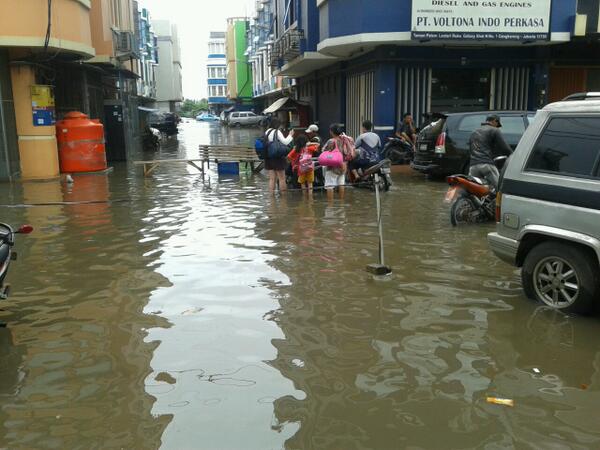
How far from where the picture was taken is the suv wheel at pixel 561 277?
521 cm

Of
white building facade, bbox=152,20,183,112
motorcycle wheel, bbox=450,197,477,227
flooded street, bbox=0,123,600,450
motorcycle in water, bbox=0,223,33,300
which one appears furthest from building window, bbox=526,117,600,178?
white building facade, bbox=152,20,183,112

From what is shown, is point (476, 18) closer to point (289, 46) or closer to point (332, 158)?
point (332, 158)

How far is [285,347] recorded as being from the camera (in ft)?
16.2

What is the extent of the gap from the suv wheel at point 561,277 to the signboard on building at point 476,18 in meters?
12.4

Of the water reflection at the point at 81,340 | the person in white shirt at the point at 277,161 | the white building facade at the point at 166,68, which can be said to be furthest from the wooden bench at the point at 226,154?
the white building facade at the point at 166,68

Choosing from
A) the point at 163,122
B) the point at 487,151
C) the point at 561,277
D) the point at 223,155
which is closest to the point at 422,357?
the point at 561,277

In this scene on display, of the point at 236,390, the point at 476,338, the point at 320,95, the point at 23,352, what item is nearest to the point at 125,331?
the point at 23,352

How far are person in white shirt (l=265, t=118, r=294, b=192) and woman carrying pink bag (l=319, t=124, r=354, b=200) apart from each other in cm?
89

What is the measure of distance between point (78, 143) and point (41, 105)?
1.70 meters

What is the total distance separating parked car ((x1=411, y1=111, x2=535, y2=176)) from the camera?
43.8 ft

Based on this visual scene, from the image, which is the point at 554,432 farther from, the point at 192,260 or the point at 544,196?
the point at 192,260

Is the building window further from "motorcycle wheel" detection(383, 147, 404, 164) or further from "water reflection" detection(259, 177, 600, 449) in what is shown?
"motorcycle wheel" detection(383, 147, 404, 164)

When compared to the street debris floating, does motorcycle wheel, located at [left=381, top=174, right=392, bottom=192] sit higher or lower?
higher

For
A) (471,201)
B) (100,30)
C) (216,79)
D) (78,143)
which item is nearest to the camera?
(471,201)
